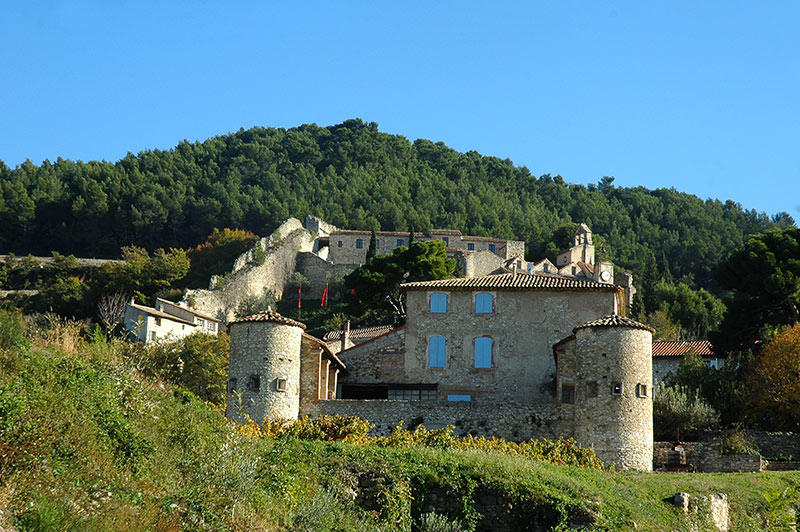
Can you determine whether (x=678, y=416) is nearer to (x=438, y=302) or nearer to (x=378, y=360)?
(x=438, y=302)

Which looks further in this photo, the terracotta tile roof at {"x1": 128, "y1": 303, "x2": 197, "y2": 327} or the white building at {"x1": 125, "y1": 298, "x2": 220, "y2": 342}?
the terracotta tile roof at {"x1": 128, "y1": 303, "x2": 197, "y2": 327}

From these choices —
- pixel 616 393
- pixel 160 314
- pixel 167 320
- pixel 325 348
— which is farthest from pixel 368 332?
pixel 616 393

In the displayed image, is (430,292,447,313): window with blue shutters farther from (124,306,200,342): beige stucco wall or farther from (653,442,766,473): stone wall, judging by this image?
(124,306,200,342): beige stucco wall

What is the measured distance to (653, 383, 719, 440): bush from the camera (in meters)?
28.8

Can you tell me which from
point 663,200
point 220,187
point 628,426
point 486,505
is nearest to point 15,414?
point 486,505

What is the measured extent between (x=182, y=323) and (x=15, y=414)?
46355 mm

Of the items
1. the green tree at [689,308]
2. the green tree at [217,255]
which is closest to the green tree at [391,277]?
the green tree at [689,308]

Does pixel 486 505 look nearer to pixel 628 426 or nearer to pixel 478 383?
pixel 628 426

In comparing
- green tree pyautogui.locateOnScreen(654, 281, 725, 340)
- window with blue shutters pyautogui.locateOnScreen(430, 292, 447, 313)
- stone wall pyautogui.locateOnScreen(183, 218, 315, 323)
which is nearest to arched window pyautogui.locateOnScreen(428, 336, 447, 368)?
window with blue shutters pyautogui.locateOnScreen(430, 292, 447, 313)

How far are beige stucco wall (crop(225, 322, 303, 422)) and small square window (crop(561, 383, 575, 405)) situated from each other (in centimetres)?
775

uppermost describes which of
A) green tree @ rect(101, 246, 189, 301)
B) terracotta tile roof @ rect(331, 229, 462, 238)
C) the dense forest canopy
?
the dense forest canopy

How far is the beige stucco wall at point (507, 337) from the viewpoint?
1235 inches

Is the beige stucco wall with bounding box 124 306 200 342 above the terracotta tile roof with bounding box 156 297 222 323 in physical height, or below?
below

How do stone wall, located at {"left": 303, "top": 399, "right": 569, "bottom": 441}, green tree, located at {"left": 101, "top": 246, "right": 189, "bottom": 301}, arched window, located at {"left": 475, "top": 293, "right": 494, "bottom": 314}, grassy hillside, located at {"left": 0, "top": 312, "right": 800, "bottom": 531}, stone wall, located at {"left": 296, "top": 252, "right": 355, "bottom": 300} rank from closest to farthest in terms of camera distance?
grassy hillside, located at {"left": 0, "top": 312, "right": 800, "bottom": 531}
stone wall, located at {"left": 303, "top": 399, "right": 569, "bottom": 441}
arched window, located at {"left": 475, "top": 293, "right": 494, "bottom": 314}
green tree, located at {"left": 101, "top": 246, "right": 189, "bottom": 301}
stone wall, located at {"left": 296, "top": 252, "right": 355, "bottom": 300}
